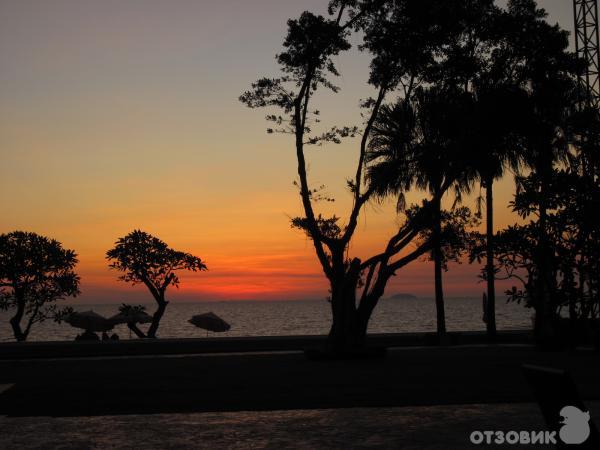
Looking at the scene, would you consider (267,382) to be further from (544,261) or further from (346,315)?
(544,261)

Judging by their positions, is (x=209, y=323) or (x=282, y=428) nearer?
(x=282, y=428)

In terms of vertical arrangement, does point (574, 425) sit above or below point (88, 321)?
above

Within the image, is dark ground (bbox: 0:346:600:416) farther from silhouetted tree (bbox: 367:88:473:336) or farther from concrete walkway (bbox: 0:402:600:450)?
silhouetted tree (bbox: 367:88:473:336)

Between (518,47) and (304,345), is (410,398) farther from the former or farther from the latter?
(304,345)

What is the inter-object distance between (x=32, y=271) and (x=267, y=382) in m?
29.8

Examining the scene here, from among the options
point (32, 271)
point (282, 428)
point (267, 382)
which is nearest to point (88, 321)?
point (32, 271)

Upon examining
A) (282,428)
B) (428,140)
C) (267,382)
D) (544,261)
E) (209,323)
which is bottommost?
(209,323)

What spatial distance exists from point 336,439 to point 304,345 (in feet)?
72.5

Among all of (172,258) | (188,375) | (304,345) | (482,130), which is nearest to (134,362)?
(188,375)

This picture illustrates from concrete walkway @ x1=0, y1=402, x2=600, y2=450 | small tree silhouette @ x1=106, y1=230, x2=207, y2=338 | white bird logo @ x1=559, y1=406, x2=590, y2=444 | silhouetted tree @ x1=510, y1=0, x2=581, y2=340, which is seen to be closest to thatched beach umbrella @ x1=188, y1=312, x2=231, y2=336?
small tree silhouette @ x1=106, y1=230, x2=207, y2=338

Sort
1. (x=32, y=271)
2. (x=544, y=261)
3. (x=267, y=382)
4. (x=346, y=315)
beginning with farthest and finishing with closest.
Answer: (x=32, y=271) → (x=346, y=315) → (x=544, y=261) → (x=267, y=382)

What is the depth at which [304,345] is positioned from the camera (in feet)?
102

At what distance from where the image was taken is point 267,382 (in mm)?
16531

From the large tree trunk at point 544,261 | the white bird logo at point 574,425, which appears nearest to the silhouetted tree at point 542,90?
the large tree trunk at point 544,261
